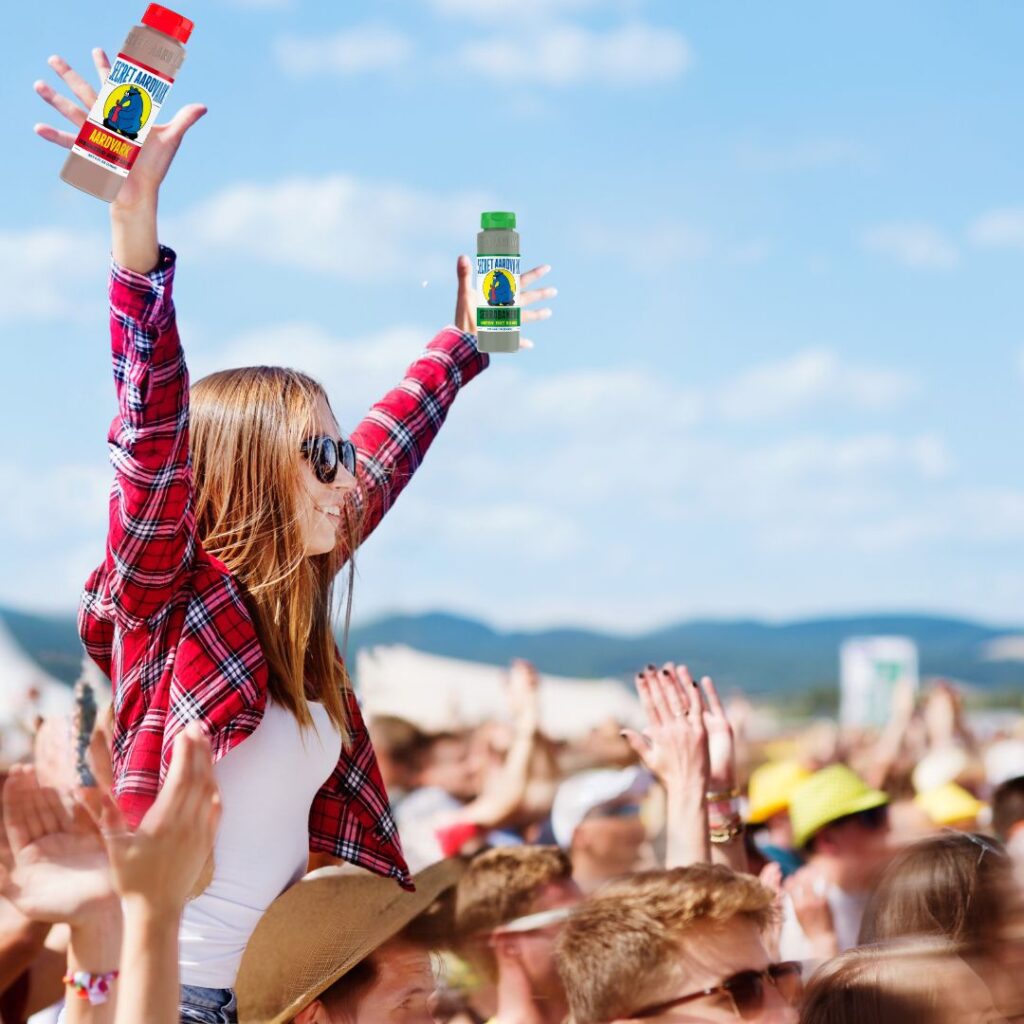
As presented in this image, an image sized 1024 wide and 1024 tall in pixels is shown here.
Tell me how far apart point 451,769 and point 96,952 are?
423 cm

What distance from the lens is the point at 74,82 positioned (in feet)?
6.40

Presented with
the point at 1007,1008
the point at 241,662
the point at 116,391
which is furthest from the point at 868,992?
the point at 116,391

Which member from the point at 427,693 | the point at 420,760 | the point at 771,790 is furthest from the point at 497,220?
the point at 427,693

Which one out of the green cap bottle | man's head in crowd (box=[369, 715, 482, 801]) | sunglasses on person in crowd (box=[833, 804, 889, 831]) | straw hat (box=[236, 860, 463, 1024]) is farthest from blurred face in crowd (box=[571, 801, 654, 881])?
the green cap bottle

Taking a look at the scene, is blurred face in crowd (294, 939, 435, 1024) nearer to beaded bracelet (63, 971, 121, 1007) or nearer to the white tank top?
the white tank top

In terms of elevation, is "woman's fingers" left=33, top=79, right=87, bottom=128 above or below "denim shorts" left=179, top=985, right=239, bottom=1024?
above

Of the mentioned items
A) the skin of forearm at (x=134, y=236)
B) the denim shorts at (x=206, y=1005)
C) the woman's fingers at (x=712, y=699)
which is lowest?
the denim shorts at (x=206, y=1005)

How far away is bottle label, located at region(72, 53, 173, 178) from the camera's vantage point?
1899 millimetres

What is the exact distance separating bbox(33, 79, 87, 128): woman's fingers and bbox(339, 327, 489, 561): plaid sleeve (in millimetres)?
834

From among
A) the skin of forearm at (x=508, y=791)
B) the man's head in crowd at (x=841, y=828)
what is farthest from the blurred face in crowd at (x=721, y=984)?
the skin of forearm at (x=508, y=791)

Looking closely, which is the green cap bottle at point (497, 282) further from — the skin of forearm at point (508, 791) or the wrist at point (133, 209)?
the skin of forearm at point (508, 791)

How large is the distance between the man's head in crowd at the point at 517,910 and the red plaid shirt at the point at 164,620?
599 millimetres

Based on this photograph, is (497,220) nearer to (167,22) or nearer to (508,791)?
(167,22)

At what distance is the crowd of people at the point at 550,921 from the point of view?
154 centimetres
